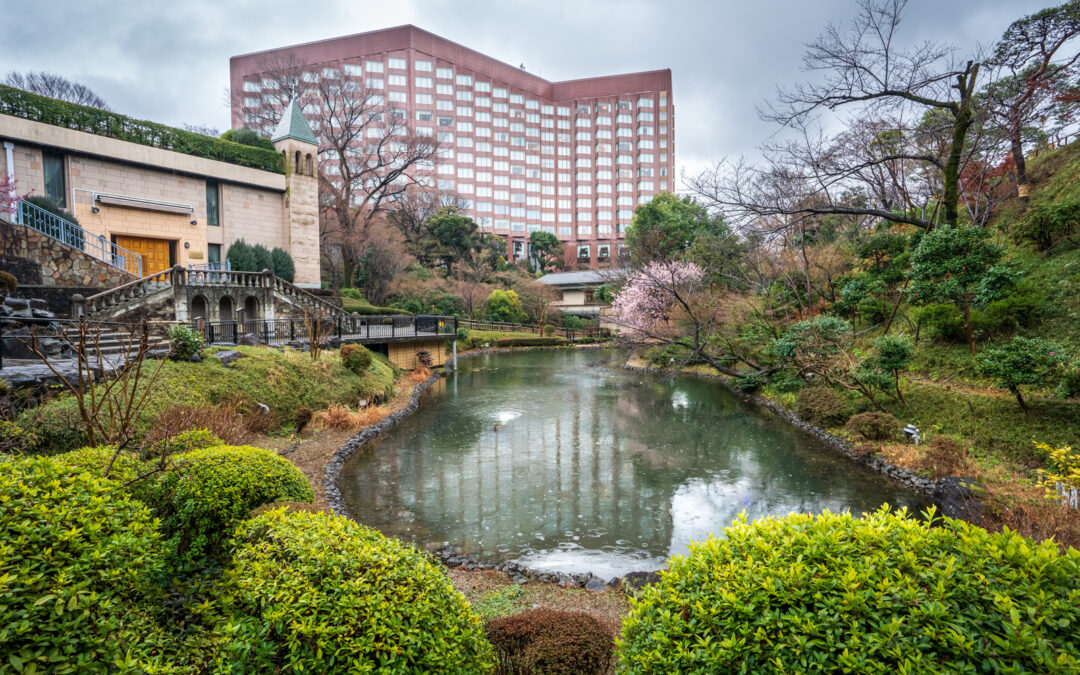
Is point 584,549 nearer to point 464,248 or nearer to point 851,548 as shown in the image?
point 851,548

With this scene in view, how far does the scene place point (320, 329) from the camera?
17.1 meters

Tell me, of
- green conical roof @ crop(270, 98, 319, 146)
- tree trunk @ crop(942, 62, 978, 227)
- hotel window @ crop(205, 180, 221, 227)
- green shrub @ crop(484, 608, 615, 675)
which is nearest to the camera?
green shrub @ crop(484, 608, 615, 675)

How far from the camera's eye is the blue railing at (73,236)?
15.3 m

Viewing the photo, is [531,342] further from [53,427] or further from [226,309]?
[53,427]

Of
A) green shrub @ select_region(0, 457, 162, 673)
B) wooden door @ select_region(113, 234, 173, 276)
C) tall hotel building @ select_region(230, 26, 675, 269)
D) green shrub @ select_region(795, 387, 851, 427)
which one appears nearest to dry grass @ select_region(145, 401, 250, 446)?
green shrub @ select_region(0, 457, 162, 673)

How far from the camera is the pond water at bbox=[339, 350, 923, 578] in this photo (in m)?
7.09

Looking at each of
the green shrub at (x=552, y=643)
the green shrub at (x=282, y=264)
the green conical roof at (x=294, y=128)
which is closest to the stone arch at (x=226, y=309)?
the green shrub at (x=282, y=264)

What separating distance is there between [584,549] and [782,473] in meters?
5.23

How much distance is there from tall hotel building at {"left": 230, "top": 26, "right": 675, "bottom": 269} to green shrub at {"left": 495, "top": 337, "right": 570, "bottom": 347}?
88.9ft

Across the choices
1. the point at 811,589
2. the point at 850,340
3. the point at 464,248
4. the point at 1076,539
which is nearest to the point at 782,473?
the point at 1076,539

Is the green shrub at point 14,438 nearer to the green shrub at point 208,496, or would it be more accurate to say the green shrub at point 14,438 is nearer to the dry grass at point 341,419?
the green shrub at point 208,496

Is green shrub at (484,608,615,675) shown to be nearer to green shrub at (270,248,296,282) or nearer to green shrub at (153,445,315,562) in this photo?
green shrub at (153,445,315,562)

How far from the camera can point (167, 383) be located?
9.33 meters

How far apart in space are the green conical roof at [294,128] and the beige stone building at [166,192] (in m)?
0.06
